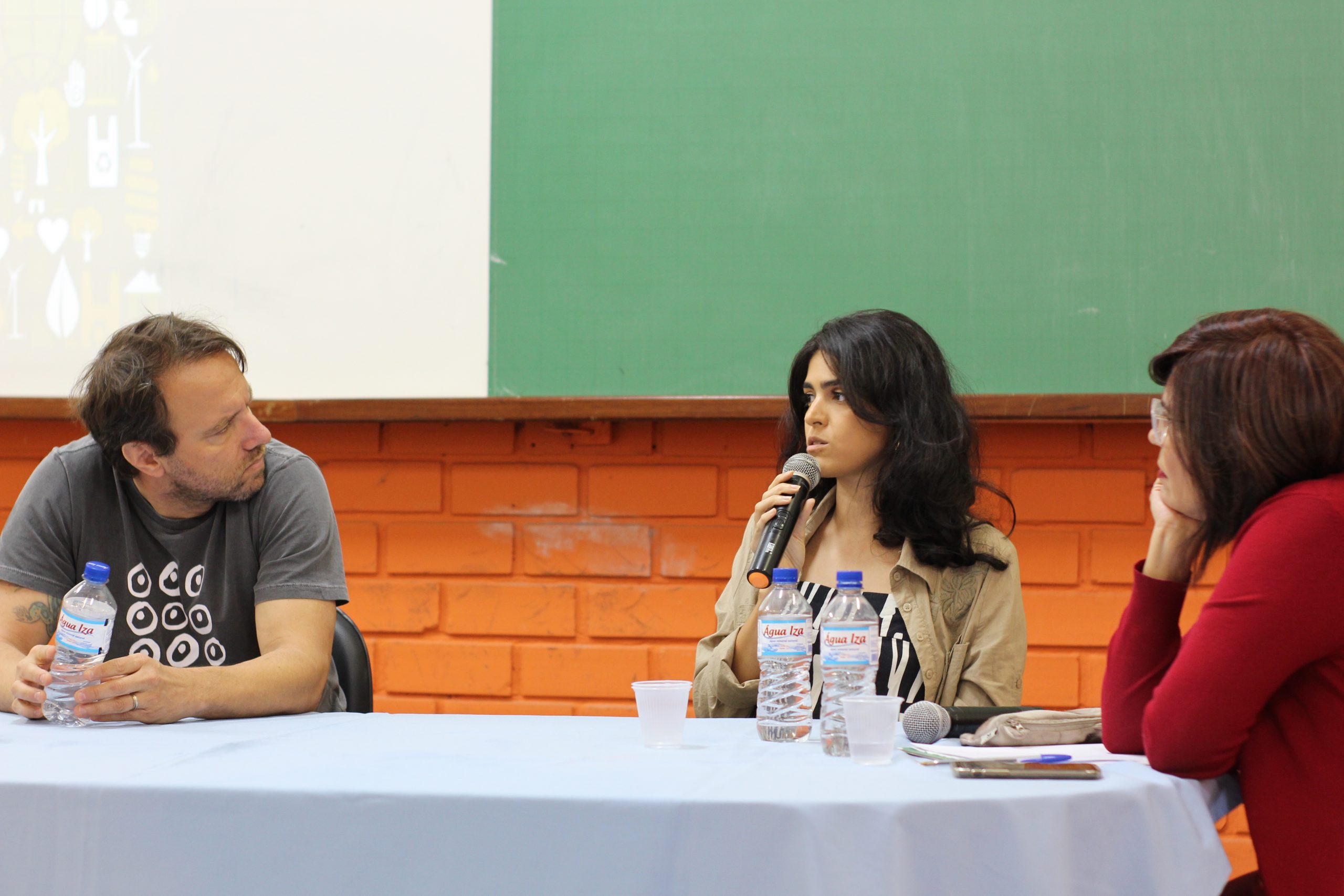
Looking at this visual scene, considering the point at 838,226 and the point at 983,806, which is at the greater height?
the point at 838,226

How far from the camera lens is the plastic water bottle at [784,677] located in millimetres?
A: 1286

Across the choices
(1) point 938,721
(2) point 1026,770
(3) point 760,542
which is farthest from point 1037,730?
(3) point 760,542

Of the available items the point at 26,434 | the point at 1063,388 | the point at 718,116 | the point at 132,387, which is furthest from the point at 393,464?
the point at 1063,388

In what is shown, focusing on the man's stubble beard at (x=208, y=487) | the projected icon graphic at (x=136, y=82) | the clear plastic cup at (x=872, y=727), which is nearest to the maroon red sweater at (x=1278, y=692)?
the clear plastic cup at (x=872, y=727)

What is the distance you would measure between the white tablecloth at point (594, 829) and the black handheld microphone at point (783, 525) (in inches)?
11.7

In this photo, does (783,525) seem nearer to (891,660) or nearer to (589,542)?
(891,660)

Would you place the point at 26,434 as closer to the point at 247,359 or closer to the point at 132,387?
the point at 247,359

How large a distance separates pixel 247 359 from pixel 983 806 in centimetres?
191

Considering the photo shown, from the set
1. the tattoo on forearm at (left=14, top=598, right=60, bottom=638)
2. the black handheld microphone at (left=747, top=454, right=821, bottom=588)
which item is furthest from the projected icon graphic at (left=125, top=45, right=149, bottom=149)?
the black handheld microphone at (left=747, top=454, right=821, bottom=588)

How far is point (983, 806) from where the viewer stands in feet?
3.14

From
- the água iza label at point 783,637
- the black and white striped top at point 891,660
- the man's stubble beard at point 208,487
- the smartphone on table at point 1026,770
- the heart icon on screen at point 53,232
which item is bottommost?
the black and white striped top at point 891,660

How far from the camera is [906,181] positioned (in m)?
2.12

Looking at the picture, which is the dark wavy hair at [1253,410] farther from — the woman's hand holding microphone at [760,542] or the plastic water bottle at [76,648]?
the plastic water bottle at [76,648]

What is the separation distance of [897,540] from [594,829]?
2.89ft
